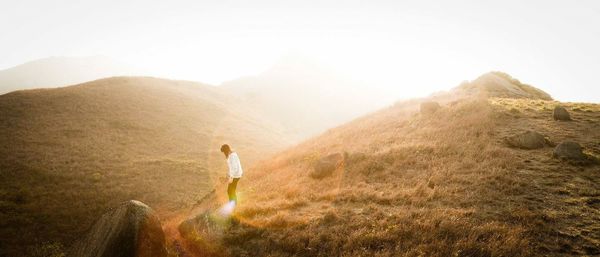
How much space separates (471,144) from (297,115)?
69724 millimetres

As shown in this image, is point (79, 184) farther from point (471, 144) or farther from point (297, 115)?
point (297, 115)

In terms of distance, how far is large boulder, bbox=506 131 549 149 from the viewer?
43.2 ft

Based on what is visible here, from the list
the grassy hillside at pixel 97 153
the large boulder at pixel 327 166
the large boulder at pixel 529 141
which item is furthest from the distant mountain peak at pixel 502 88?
the grassy hillside at pixel 97 153

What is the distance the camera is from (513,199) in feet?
29.2

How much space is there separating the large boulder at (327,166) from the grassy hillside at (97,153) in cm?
998

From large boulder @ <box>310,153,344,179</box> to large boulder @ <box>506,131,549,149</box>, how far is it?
8116 mm

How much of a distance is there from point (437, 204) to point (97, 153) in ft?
97.4

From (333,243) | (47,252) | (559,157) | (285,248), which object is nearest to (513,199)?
(559,157)

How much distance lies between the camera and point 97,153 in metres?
27.3

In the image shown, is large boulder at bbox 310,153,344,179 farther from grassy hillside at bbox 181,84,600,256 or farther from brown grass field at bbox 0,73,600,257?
brown grass field at bbox 0,73,600,257

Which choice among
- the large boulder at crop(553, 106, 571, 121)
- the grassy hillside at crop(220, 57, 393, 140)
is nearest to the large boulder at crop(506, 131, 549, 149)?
the large boulder at crop(553, 106, 571, 121)

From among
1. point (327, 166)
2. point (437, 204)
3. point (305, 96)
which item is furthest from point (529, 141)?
point (305, 96)

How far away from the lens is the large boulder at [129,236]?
289 inches

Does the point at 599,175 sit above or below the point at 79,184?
above
